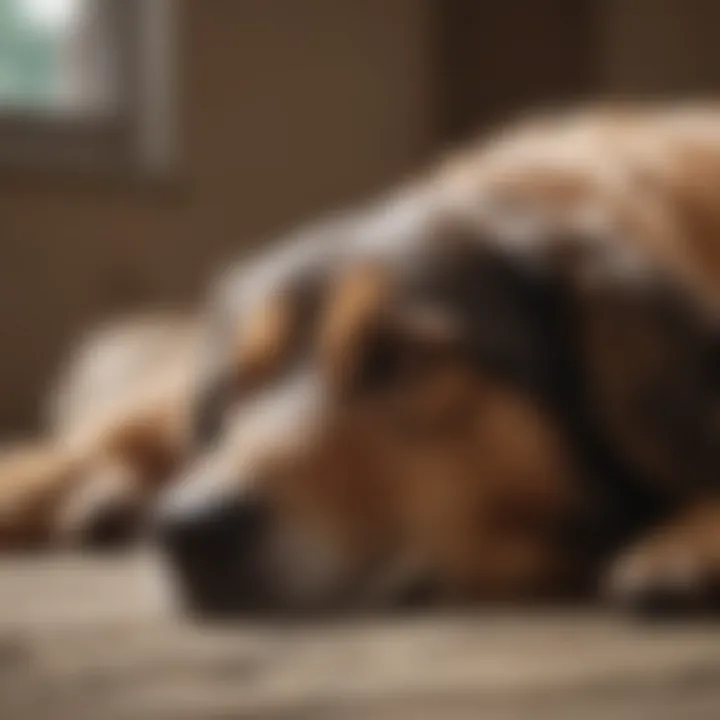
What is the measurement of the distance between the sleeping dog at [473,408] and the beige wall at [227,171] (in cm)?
190

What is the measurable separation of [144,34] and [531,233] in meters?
2.35

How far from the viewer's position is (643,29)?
12.1 ft

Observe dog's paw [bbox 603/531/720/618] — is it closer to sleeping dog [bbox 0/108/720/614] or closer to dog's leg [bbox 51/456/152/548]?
sleeping dog [bbox 0/108/720/614]

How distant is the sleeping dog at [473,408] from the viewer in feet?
4.12

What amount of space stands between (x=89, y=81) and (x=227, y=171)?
39 centimetres

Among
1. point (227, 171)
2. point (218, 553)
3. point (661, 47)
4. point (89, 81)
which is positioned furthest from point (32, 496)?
point (661, 47)

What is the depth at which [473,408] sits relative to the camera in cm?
138

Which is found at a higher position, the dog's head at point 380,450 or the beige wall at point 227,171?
the beige wall at point 227,171

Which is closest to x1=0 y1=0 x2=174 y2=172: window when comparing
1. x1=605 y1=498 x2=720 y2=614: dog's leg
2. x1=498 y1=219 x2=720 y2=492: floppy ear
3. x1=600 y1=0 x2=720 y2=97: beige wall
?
x1=600 y1=0 x2=720 y2=97: beige wall

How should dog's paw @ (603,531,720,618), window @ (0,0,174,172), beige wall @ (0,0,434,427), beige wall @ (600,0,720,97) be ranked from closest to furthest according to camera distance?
dog's paw @ (603,531,720,618), beige wall @ (0,0,434,427), window @ (0,0,174,172), beige wall @ (600,0,720,97)

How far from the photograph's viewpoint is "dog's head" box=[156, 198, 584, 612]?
1.25 meters

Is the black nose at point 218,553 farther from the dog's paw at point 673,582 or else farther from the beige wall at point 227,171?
the beige wall at point 227,171

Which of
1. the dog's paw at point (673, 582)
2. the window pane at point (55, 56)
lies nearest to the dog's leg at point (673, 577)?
the dog's paw at point (673, 582)

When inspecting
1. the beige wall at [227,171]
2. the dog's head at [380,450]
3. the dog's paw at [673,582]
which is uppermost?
the beige wall at [227,171]
